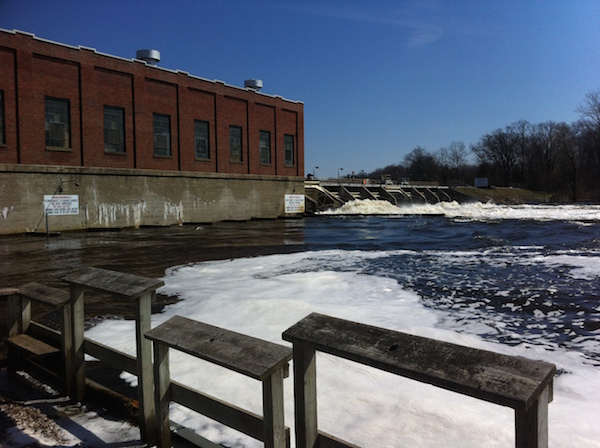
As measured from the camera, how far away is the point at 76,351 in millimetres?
4344

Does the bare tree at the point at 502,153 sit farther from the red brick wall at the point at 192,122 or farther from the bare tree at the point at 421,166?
the red brick wall at the point at 192,122

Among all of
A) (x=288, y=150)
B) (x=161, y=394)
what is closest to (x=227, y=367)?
(x=161, y=394)

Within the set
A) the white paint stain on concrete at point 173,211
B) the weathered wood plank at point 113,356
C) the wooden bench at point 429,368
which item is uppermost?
the white paint stain on concrete at point 173,211

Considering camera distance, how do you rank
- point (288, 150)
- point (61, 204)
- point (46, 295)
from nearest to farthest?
point (46, 295) < point (61, 204) < point (288, 150)

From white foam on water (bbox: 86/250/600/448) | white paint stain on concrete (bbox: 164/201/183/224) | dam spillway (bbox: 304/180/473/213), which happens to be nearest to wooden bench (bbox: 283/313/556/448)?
white foam on water (bbox: 86/250/600/448)

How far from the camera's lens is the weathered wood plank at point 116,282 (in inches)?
146

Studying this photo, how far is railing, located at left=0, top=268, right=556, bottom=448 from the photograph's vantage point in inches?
73.7

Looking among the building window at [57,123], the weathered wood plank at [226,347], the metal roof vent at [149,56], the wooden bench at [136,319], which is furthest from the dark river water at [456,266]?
the metal roof vent at [149,56]

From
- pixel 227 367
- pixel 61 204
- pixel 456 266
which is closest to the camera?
pixel 227 367

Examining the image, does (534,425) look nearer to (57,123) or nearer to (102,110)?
(57,123)

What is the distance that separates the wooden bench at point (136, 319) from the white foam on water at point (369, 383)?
477mm

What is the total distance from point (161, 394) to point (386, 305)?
19.1 ft

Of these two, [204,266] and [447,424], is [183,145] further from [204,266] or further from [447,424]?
[447,424]

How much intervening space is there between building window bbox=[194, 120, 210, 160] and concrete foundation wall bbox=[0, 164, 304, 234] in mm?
1937
